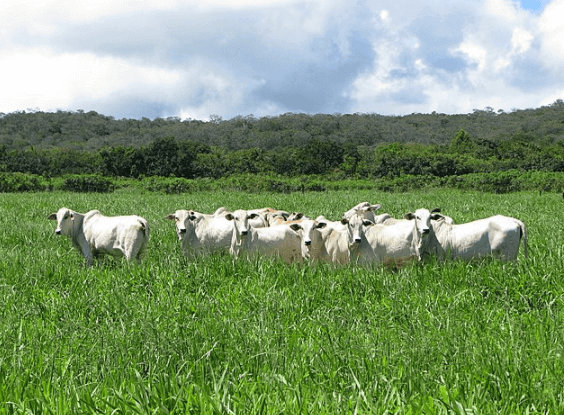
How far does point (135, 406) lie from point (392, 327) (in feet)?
8.92

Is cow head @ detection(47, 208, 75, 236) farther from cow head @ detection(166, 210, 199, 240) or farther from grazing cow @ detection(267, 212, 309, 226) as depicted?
grazing cow @ detection(267, 212, 309, 226)

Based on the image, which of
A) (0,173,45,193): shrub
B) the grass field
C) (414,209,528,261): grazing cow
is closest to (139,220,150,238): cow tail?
the grass field

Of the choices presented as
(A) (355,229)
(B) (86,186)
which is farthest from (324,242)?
(B) (86,186)

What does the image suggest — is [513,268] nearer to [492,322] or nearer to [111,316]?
[492,322]

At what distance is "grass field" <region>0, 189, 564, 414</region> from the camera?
3.57 metres

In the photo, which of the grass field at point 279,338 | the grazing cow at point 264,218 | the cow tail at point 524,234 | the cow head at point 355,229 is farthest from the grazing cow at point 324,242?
the cow tail at point 524,234

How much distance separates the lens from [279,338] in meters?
4.84

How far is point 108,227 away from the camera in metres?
9.02

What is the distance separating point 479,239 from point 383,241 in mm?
1491

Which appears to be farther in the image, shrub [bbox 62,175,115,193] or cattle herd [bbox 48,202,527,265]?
shrub [bbox 62,175,115,193]

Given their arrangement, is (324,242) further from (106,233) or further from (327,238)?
(106,233)

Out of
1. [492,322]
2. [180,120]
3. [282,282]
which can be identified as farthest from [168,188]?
[180,120]

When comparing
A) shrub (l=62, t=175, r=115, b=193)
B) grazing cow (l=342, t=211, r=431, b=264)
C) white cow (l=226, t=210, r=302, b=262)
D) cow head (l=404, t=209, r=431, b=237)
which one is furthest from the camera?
shrub (l=62, t=175, r=115, b=193)

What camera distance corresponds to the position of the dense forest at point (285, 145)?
43.8 metres
